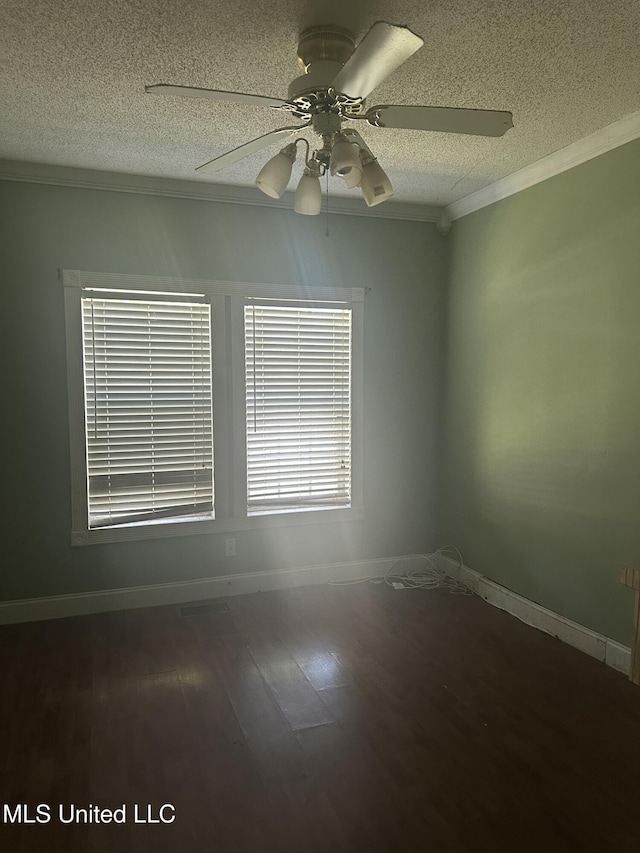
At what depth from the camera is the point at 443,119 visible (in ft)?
6.41

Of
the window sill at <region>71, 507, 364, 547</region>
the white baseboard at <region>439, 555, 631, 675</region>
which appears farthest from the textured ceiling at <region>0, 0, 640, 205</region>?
the white baseboard at <region>439, 555, 631, 675</region>

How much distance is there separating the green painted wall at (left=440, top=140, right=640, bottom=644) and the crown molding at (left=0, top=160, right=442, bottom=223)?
0.51 m

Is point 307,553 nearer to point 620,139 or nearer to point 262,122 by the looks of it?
point 262,122

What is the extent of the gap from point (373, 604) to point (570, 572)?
127 centimetres

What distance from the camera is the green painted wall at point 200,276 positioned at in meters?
3.52

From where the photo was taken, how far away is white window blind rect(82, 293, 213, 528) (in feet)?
12.0

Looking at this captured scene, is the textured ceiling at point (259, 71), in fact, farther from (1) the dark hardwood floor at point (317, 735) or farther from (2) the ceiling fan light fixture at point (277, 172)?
(1) the dark hardwood floor at point (317, 735)

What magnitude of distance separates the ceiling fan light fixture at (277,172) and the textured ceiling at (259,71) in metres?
0.39

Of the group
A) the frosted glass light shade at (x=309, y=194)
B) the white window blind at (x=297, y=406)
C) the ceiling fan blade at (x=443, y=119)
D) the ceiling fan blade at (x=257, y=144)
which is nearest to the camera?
the ceiling fan blade at (x=443, y=119)

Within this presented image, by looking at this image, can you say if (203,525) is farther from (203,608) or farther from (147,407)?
(147,407)

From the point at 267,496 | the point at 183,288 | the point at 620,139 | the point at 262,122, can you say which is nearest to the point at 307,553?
the point at 267,496

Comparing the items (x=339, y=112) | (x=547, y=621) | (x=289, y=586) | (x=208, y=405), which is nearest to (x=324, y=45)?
(x=339, y=112)

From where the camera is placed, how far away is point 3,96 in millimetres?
2568

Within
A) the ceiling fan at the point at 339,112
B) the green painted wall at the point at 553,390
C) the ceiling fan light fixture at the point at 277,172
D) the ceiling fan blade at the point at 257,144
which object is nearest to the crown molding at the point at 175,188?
the green painted wall at the point at 553,390
